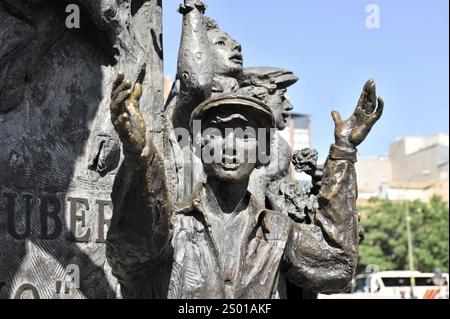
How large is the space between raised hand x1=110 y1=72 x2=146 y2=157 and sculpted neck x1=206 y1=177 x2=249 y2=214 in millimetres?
688

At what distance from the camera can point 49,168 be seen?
236 inches

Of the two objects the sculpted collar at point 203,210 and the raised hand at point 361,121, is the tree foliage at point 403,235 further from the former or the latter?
the sculpted collar at point 203,210

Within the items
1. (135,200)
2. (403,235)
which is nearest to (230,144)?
(135,200)

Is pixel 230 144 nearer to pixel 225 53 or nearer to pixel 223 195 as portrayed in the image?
pixel 223 195

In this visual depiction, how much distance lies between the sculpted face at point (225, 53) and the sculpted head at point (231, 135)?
2.89 meters

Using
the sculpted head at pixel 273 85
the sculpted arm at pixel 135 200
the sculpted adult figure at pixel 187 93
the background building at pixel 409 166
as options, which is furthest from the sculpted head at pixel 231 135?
the background building at pixel 409 166

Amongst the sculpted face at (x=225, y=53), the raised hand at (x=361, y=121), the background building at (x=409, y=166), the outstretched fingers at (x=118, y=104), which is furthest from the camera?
the background building at (x=409, y=166)

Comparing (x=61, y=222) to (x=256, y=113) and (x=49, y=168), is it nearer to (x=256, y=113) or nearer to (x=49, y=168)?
(x=49, y=168)

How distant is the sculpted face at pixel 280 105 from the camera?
7.91 meters
